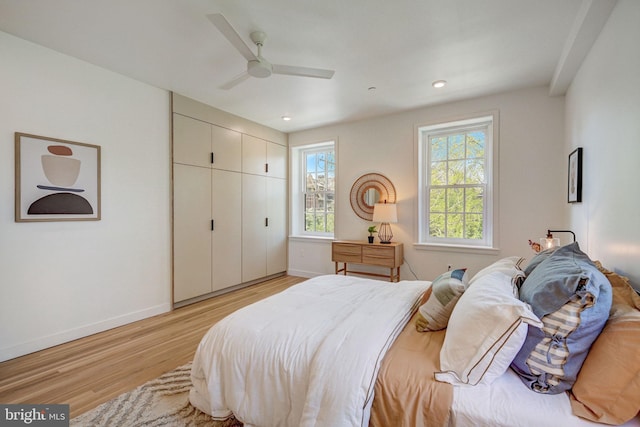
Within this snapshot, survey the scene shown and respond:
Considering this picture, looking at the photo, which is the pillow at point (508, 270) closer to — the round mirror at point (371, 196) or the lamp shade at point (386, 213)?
the lamp shade at point (386, 213)

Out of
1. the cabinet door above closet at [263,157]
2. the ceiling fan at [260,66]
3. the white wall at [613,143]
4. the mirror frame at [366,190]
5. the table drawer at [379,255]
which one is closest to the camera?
the white wall at [613,143]

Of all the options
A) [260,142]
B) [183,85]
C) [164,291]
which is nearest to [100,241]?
[164,291]

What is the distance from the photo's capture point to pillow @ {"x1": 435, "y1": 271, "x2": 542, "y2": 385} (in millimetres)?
1089

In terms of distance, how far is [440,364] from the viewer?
121 cm

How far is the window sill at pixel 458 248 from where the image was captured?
141 inches

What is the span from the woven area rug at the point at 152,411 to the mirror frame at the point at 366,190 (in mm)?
3187

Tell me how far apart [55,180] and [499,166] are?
4681 millimetres

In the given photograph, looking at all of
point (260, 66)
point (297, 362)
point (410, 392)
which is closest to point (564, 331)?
point (410, 392)

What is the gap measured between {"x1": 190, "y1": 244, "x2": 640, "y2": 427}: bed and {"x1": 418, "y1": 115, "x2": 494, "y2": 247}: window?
236 centimetres

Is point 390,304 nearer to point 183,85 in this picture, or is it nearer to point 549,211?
point 549,211

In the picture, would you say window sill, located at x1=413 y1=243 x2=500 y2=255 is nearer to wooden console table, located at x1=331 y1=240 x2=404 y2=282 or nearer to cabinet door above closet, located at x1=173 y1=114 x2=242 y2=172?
wooden console table, located at x1=331 y1=240 x2=404 y2=282

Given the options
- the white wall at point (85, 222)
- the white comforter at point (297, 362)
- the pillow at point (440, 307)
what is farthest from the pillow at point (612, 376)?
the white wall at point (85, 222)

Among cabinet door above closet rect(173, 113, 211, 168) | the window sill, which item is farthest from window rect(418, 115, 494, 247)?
cabinet door above closet rect(173, 113, 211, 168)

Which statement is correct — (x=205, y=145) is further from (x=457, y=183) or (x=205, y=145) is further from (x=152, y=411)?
(x=457, y=183)
